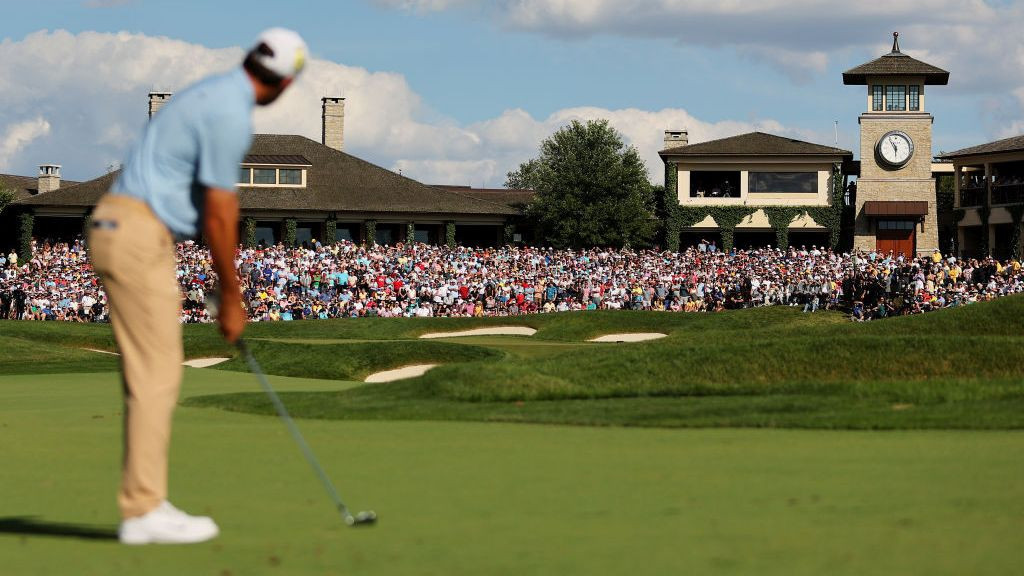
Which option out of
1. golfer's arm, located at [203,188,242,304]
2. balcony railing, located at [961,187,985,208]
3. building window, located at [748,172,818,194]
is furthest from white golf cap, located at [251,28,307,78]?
balcony railing, located at [961,187,985,208]

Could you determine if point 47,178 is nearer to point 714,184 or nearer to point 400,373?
point 714,184

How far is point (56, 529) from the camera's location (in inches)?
243

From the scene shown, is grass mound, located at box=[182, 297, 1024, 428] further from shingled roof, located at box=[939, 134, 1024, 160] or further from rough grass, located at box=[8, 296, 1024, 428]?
shingled roof, located at box=[939, 134, 1024, 160]

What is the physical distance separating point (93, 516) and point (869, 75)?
2682 inches

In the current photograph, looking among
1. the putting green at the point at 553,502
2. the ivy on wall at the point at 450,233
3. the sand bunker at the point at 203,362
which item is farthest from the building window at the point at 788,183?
the putting green at the point at 553,502

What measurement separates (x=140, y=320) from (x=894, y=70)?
226 ft

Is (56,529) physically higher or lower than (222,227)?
lower

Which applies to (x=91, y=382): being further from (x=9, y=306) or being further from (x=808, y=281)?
(x=808, y=281)

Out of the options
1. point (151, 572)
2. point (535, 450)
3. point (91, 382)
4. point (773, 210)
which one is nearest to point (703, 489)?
point (535, 450)

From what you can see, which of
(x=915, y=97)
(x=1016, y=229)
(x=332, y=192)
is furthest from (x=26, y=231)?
(x=1016, y=229)

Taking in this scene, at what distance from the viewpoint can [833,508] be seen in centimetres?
606

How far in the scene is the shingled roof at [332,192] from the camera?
69625 mm

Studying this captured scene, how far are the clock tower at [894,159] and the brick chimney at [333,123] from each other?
30324mm

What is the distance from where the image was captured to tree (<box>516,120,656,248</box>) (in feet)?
237
